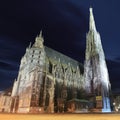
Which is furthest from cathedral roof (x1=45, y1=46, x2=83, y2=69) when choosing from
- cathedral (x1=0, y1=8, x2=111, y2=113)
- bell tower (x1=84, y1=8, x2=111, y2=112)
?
bell tower (x1=84, y1=8, x2=111, y2=112)

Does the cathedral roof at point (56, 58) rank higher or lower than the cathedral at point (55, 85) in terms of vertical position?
higher

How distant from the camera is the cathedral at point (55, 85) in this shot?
1531 inches

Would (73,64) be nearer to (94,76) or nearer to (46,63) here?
(94,76)

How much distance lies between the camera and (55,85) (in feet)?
149

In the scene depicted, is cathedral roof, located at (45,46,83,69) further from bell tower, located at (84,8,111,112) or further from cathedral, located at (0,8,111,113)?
bell tower, located at (84,8,111,112)

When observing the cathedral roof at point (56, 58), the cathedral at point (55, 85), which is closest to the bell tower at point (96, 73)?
the cathedral at point (55, 85)

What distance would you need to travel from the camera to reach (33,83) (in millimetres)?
38594

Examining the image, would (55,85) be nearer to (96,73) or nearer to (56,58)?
(56,58)

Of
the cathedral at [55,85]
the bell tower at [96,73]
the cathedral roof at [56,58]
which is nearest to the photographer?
the cathedral at [55,85]

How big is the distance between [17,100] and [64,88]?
15162mm

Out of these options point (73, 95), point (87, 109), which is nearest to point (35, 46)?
point (73, 95)

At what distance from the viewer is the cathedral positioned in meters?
38.9

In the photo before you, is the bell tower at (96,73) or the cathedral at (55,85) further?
the bell tower at (96,73)

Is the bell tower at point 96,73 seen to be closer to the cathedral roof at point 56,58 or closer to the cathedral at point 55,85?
the cathedral at point 55,85
